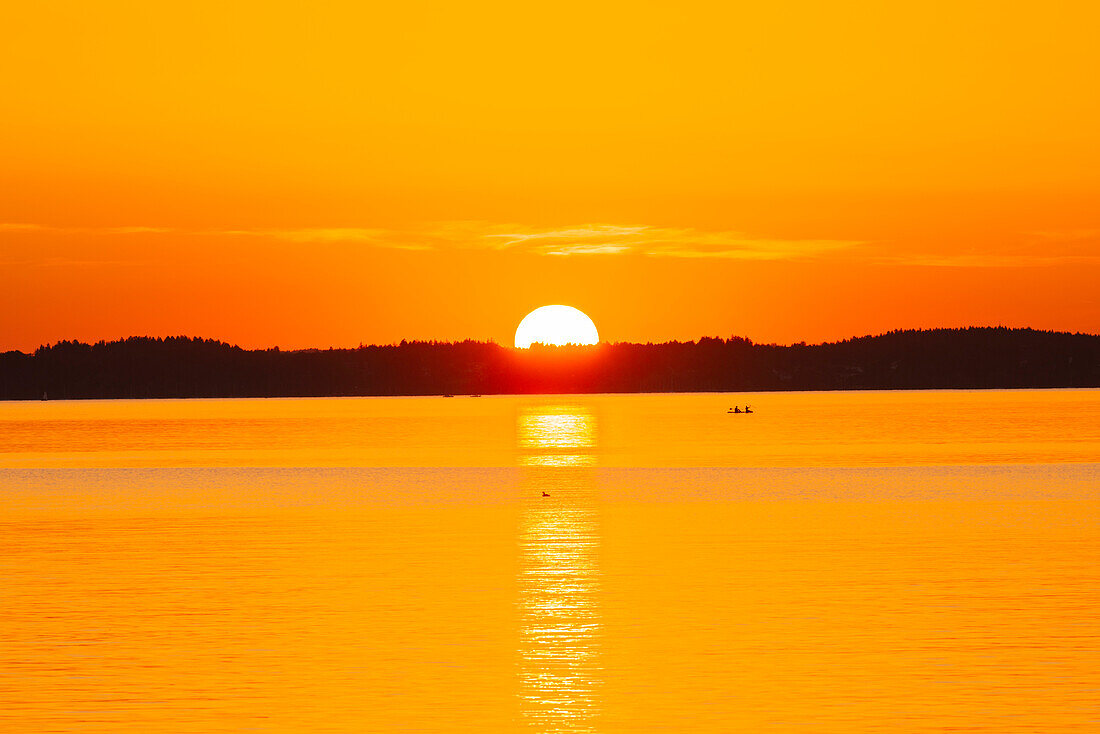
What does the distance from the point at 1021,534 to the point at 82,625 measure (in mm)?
28061

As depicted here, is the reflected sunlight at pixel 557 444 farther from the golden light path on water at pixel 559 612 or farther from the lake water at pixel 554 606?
the golden light path on water at pixel 559 612

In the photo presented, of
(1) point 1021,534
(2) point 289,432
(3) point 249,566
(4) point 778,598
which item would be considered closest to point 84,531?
(3) point 249,566

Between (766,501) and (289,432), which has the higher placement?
(289,432)

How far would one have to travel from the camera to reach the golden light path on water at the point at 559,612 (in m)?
22.4

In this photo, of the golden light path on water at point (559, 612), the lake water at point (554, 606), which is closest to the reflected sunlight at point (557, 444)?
the lake water at point (554, 606)

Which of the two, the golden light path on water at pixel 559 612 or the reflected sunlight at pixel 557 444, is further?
the reflected sunlight at pixel 557 444

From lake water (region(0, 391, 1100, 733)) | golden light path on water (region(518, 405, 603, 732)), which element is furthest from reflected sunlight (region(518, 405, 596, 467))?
golden light path on water (region(518, 405, 603, 732))

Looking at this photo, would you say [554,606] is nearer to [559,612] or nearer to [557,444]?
[559,612]

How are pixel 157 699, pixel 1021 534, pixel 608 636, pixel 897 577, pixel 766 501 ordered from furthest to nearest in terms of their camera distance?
1. pixel 766 501
2. pixel 1021 534
3. pixel 897 577
4. pixel 608 636
5. pixel 157 699

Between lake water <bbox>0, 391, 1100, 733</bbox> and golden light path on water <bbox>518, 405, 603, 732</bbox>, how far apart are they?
4.3 inches

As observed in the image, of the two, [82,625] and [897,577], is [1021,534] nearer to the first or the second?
[897,577]

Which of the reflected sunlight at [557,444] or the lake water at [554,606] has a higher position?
the reflected sunlight at [557,444]

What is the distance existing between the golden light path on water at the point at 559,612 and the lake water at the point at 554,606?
0.36 ft

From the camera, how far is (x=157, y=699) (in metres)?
23.0
